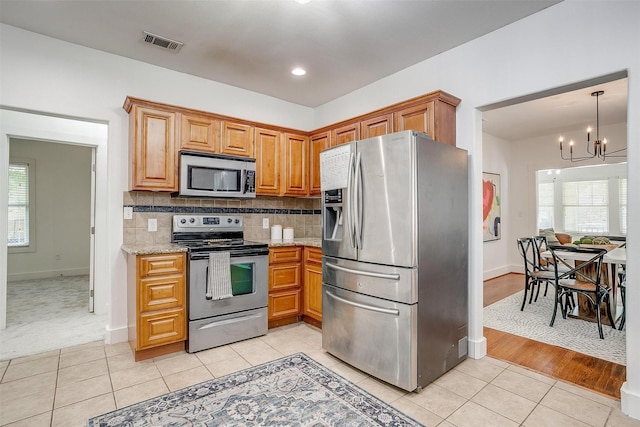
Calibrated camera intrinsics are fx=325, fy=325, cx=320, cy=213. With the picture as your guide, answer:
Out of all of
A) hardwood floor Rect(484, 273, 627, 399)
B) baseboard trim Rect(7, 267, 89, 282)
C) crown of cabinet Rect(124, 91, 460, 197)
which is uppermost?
crown of cabinet Rect(124, 91, 460, 197)

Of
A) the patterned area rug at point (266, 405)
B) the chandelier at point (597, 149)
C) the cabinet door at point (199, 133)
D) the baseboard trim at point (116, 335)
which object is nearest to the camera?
the patterned area rug at point (266, 405)

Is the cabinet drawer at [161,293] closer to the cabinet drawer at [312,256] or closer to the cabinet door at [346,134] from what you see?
the cabinet drawer at [312,256]

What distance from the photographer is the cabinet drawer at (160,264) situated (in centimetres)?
273

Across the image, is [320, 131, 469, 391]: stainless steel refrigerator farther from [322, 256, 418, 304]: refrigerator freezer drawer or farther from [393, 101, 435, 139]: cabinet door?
[393, 101, 435, 139]: cabinet door

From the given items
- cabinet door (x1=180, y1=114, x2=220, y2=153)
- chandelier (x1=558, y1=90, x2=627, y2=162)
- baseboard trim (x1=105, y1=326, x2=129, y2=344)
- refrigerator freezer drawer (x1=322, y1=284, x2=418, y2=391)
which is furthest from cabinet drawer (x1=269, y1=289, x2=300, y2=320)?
chandelier (x1=558, y1=90, x2=627, y2=162)

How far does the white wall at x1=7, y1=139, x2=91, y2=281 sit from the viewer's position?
594 centimetres

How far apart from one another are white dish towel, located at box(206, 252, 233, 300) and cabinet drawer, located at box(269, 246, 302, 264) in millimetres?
563

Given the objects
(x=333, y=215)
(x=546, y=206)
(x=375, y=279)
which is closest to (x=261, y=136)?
(x=333, y=215)

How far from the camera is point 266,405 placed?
214 centimetres

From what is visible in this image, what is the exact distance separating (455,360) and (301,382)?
1270 millimetres

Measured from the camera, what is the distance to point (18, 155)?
579 centimetres

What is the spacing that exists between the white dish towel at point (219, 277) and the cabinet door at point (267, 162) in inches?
41.6

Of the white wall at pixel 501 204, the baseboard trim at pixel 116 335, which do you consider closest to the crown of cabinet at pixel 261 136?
the baseboard trim at pixel 116 335

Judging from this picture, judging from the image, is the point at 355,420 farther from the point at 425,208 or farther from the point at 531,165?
the point at 531,165
